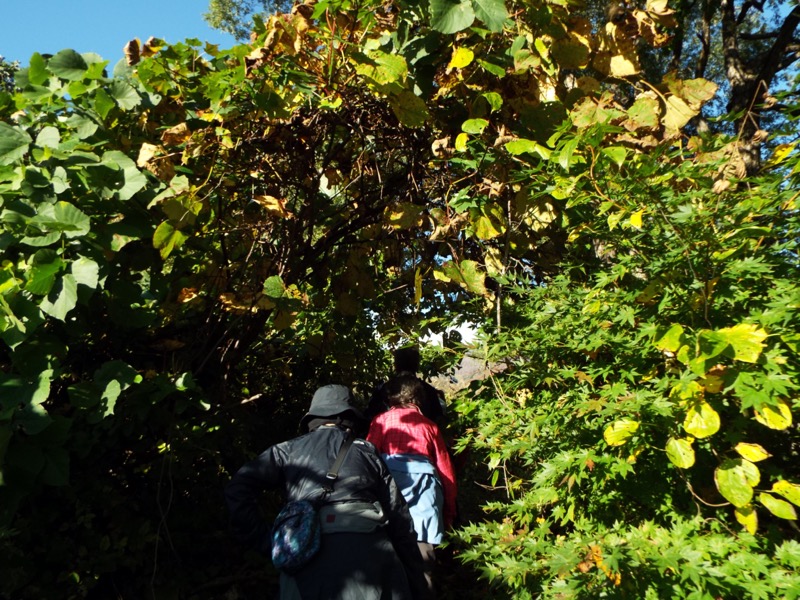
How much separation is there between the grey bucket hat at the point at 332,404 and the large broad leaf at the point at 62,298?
1.06m

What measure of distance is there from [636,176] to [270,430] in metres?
3.29


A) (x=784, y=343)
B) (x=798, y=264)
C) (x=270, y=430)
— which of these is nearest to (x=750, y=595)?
(x=784, y=343)

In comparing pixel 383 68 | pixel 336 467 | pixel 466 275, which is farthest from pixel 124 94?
pixel 336 467

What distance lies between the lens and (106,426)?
2713 millimetres

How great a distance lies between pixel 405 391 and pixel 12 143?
2177 millimetres

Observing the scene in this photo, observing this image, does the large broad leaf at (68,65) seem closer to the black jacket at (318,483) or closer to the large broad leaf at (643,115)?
the black jacket at (318,483)

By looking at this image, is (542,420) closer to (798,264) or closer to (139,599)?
(798,264)

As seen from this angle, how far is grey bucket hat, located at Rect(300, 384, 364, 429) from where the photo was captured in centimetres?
259

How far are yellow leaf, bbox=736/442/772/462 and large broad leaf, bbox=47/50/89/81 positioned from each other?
2.67 meters

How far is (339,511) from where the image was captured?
231 centimetres

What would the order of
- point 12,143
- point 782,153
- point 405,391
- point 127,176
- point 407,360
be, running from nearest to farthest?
point 782,153
point 12,143
point 127,176
point 405,391
point 407,360

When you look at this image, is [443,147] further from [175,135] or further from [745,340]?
[745,340]

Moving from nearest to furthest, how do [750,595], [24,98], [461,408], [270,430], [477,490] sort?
[750,595] < [24,98] < [461,408] < [270,430] < [477,490]

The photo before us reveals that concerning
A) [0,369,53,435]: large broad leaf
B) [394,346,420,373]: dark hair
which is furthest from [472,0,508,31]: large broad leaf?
[0,369,53,435]: large broad leaf
